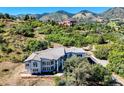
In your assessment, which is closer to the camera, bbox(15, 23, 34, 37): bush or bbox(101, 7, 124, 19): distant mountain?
bbox(101, 7, 124, 19): distant mountain

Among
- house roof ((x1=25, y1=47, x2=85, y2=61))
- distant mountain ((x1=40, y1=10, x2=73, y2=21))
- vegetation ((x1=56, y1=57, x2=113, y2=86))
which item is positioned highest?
distant mountain ((x1=40, y1=10, x2=73, y2=21))

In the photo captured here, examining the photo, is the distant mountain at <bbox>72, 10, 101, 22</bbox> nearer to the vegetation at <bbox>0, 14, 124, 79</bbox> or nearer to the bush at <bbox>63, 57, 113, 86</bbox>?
the vegetation at <bbox>0, 14, 124, 79</bbox>

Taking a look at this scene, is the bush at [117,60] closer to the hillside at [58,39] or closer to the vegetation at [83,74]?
the hillside at [58,39]

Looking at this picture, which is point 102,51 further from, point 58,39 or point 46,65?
point 46,65

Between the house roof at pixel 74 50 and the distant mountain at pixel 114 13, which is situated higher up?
the distant mountain at pixel 114 13

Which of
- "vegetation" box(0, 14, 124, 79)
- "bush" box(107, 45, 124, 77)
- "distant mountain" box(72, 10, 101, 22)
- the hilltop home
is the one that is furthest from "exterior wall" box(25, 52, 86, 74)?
"distant mountain" box(72, 10, 101, 22)

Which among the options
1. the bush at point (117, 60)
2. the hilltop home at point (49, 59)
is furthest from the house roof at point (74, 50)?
the bush at point (117, 60)
